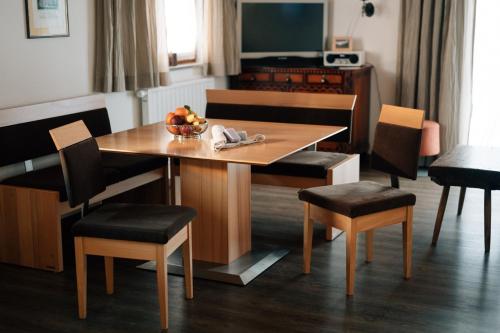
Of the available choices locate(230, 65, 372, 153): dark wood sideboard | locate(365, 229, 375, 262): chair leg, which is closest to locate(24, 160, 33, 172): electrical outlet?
locate(365, 229, 375, 262): chair leg

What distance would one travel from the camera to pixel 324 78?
612 cm

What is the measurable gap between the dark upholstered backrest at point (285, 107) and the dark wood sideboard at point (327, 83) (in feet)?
3.76

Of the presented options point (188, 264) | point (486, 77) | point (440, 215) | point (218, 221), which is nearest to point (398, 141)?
point (440, 215)


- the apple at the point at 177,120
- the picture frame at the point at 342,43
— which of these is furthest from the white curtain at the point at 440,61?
the apple at the point at 177,120

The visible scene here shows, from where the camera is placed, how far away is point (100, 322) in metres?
3.06

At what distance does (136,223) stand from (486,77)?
4.12 meters

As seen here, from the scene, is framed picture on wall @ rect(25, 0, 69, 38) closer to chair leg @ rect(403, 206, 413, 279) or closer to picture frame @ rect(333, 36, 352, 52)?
chair leg @ rect(403, 206, 413, 279)

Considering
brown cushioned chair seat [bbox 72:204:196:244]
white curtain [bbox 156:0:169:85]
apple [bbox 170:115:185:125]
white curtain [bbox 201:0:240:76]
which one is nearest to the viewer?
brown cushioned chair seat [bbox 72:204:196:244]

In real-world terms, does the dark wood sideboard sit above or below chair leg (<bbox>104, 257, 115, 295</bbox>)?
above

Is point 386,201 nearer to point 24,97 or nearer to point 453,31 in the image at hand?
point 24,97

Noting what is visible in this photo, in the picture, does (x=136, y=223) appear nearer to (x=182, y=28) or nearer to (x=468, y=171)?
(x=468, y=171)

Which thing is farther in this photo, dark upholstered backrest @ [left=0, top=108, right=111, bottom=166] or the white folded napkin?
dark upholstered backrest @ [left=0, top=108, right=111, bottom=166]

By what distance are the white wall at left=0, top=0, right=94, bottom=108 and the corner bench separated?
144mm

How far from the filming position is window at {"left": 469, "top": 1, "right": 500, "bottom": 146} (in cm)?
599
